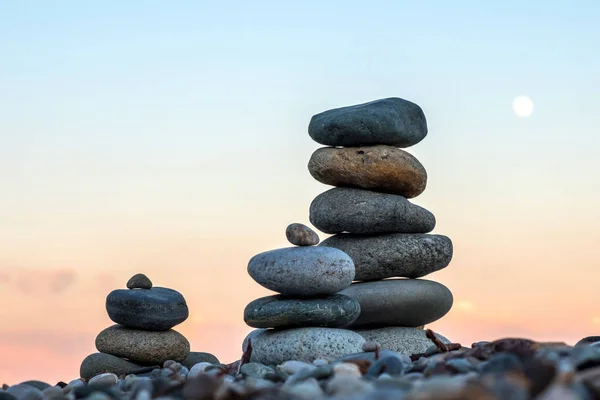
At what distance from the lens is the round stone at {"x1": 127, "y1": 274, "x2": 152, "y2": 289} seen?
10.3m

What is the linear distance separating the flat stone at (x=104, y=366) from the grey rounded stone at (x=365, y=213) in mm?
2922

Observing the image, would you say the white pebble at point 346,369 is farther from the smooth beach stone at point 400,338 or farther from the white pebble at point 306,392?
the smooth beach stone at point 400,338

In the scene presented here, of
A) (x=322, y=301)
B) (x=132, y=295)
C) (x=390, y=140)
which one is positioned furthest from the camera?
(x=390, y=140)

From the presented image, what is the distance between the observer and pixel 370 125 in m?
10.4

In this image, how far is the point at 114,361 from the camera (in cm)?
1005

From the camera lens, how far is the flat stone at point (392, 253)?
34.3 ft

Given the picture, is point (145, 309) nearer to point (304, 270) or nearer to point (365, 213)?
point (304, 270)

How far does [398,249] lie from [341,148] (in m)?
1.47

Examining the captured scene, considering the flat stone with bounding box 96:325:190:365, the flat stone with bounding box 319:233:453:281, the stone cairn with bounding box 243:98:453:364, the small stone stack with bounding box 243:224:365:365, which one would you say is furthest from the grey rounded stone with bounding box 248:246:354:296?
the flat stone with bounding box 96:325:190:365

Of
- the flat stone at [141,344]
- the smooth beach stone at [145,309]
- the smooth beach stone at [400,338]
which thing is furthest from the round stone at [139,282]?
the smooth beach stone at [400,338]

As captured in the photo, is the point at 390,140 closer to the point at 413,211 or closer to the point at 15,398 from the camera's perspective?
the point at 413,211

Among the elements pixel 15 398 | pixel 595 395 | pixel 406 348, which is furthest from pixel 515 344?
pixel 406 348

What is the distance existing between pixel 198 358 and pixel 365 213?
2849mm

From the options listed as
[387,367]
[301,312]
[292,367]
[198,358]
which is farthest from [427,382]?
[198,358]
